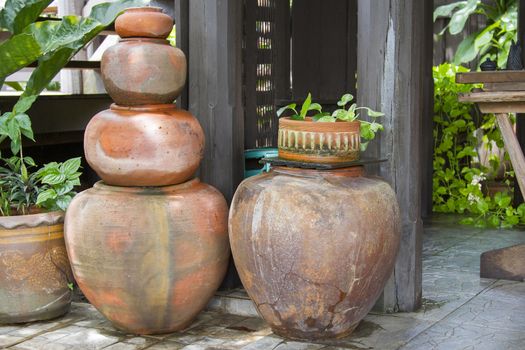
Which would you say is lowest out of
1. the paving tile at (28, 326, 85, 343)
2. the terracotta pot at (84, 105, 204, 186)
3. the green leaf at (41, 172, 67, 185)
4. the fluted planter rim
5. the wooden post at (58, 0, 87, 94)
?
the paving tile at (28, 326, 85, 343)

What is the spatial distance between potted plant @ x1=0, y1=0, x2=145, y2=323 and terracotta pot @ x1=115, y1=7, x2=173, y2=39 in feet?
1.21

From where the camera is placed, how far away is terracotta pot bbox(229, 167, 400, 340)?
2.89 meters

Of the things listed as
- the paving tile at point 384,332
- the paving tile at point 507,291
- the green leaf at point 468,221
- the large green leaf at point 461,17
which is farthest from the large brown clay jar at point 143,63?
the large green leaf at point 461,17

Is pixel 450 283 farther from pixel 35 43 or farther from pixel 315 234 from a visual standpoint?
pixel 35 43

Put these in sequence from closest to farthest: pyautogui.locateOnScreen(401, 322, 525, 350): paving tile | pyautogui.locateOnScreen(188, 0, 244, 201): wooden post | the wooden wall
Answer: pyautogui.locateOnScreen(401, 322, 525, 350): paving tile < pyautogui.locateOnScreen(188, 0, 244, 201): wooden post < the wooden wall

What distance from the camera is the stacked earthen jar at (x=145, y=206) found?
3088 millimetres

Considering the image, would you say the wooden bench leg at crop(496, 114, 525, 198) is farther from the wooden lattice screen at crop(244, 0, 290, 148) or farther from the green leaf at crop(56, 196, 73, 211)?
the green leaf at crop(56, 196, 73, 211)

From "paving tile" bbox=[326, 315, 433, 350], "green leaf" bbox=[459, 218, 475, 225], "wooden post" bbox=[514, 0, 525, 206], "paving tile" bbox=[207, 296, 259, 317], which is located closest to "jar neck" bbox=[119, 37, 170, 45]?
"paving tile" bbox=[207, 296, 259, 317]

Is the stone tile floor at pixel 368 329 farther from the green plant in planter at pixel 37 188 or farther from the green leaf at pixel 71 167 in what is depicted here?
Answer: the green leaf at pixel 71 167

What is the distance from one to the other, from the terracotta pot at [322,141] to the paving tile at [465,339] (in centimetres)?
79

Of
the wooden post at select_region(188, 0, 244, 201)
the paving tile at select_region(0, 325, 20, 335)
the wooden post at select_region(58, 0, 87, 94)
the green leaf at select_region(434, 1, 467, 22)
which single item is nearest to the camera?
the paving tile at select_region(0, 325, 20, 335)

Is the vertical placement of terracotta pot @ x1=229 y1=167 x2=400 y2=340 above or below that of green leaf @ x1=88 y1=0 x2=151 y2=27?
below

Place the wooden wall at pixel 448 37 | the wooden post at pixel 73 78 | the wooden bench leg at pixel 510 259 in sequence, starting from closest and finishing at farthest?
the wooden bench leg at pixel 510 259, the wooden post at pixel 73 78, the wooden wall at pixel 448 37

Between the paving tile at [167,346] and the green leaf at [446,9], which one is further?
the green leaf at [446,9]
